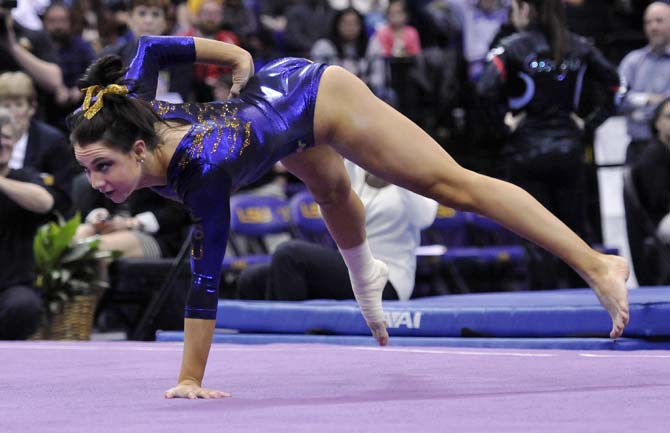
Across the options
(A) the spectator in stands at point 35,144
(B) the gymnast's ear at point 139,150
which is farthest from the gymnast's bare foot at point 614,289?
(A) the spectator in stands at point 35,144

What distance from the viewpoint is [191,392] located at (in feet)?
9.43

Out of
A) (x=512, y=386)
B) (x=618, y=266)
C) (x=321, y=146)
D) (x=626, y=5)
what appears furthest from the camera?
(x=626, y=5)

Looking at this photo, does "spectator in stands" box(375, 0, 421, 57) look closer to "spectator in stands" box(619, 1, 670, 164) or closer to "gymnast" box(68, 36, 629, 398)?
"spectator in stands" box(619, 1, 670, 164)

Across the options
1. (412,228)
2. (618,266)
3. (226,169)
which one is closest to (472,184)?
(618,266)

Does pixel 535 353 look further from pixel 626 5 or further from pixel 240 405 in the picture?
pixel 626 5

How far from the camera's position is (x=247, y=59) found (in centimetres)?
331

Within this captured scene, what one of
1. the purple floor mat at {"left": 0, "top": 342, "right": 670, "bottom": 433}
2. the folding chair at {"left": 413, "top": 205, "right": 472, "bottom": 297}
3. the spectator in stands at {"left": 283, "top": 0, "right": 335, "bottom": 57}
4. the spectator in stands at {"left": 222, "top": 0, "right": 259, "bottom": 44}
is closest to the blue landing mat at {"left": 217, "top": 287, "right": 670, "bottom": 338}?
the purple floor mat at {"left": 0, "top": 342, "right": 670, "bottom": 433}

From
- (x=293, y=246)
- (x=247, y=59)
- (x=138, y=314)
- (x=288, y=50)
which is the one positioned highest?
(x=288, y=50)

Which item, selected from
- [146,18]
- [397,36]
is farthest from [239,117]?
[397,36]

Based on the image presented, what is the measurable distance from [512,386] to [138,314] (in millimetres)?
3638

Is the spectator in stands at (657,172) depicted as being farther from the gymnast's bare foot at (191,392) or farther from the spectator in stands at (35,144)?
the gymnast's bare foot at (191,392)

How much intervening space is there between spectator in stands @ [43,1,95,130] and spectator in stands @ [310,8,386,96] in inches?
66.4

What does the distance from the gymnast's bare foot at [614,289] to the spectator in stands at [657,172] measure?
288cm

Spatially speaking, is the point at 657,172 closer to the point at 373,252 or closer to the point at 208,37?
the point at 373,252
